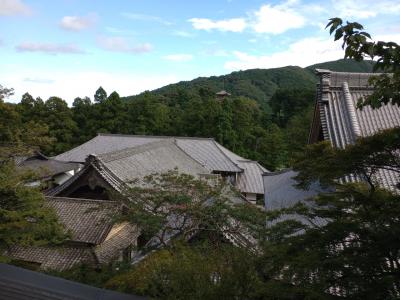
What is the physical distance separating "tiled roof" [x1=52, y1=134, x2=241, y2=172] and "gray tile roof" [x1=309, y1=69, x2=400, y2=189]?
15618mm

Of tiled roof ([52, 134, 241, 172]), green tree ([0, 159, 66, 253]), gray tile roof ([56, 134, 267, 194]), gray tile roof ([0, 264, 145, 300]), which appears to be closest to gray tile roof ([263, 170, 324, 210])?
green tree ([0, 159, 66, 253])

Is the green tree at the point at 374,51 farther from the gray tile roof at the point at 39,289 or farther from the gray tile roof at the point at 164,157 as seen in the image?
the gray tile roof at the point at 164,157

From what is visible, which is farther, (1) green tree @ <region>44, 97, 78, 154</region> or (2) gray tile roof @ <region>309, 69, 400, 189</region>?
(1) green tree @ <region>44, 97, 78, 154</region>

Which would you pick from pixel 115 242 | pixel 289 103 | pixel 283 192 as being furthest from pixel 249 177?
pixel 289 103

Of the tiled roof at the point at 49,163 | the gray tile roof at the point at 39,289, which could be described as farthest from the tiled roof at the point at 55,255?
the tiled roof at the point at 49,163

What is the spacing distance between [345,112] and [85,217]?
9160mm

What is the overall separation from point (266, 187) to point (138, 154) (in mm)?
9127

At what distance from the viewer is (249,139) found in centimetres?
3828

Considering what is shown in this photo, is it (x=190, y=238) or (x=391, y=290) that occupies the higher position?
(x=391, y=290)

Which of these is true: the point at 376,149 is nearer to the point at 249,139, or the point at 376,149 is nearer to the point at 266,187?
the point at 266,187

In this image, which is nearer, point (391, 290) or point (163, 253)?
point (391, 290)

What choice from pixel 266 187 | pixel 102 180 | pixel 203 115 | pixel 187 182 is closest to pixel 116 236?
pixel 102 180

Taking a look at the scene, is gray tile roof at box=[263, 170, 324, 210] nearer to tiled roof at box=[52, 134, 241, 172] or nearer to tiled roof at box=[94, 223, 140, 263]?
tiled roof at box=[94, 223, 140, 263]

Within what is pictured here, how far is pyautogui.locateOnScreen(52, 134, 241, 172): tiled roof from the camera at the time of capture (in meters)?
28.1
